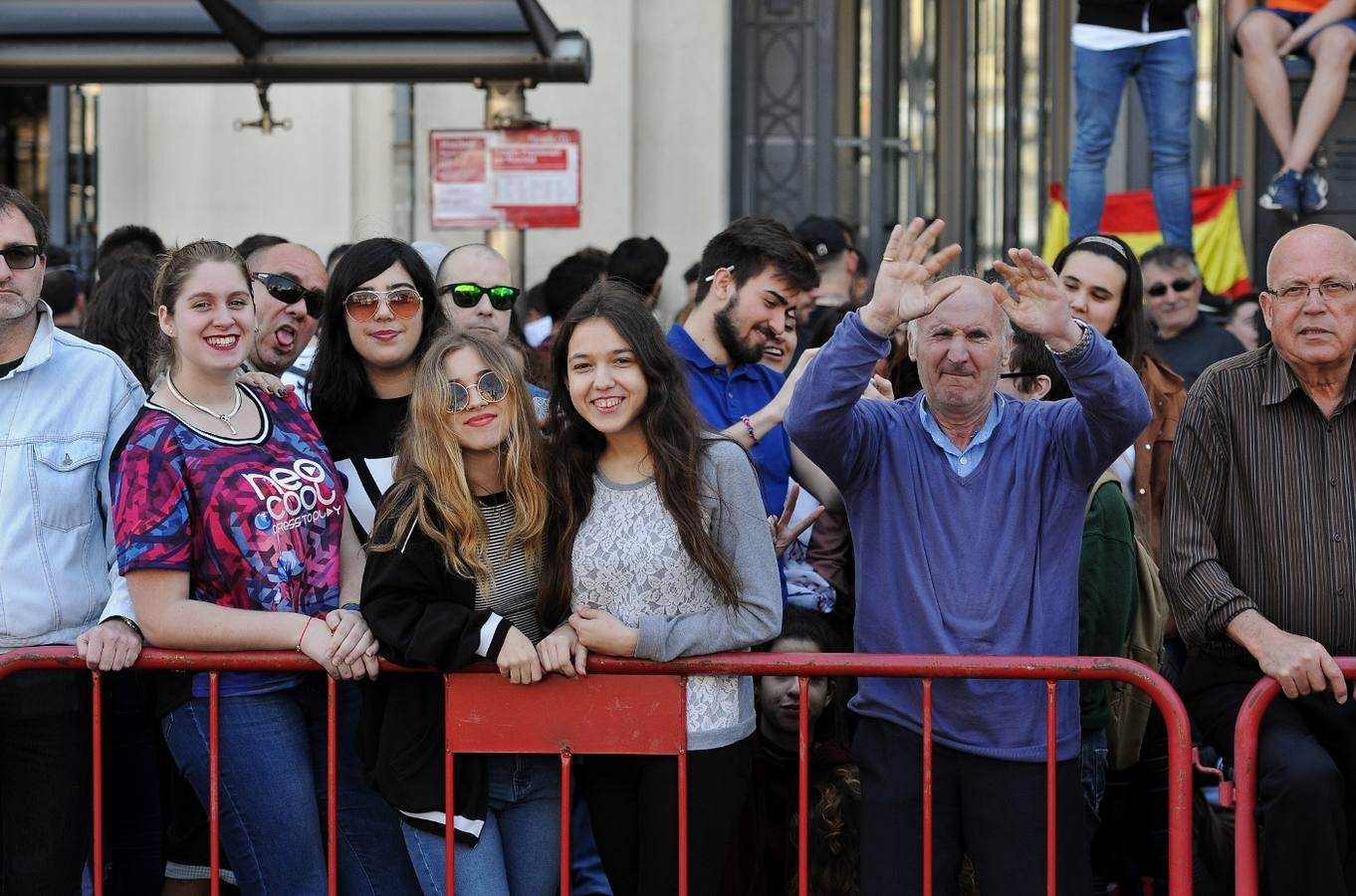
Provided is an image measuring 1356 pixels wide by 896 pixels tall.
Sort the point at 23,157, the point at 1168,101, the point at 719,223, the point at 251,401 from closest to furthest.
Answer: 1. the point at 251,401
2. the point at 1168,101
3. the point at 719,223
4. the point at 23,157

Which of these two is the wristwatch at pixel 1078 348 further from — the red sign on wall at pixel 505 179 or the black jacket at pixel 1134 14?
the red sign on wall at pixel 505 179

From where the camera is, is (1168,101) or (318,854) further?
(1168,101)

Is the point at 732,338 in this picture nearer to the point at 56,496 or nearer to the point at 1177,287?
the point at 56,496

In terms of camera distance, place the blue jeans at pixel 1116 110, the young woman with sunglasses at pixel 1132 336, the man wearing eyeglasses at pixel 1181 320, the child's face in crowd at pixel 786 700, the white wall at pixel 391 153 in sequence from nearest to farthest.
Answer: the child's face in crowd at pixel 786 700 < the young woman with sunglasses at pixel 1132 336 < the man wearing eyeglasses at pixel 1181 320 < the blue jeans at pixel 1116 110 < the white wall at pixel 391 153

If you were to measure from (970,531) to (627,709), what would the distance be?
94 centimetres

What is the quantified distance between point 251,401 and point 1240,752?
260 centimetres

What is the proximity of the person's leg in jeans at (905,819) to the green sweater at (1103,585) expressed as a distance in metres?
0.59

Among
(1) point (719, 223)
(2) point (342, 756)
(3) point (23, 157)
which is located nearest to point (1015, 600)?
(2) point (342, 756)

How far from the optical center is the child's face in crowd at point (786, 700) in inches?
196

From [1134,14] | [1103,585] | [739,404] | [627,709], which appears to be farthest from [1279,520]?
[1134,14]

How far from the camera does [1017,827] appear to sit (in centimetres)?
421

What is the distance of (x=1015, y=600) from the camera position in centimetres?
430

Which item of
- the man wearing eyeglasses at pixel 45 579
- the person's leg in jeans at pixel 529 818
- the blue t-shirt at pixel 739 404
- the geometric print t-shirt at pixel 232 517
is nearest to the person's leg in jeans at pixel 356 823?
the geometric print t-shirt at pixel 232 517

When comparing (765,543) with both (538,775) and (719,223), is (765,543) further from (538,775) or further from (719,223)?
(719,223)
